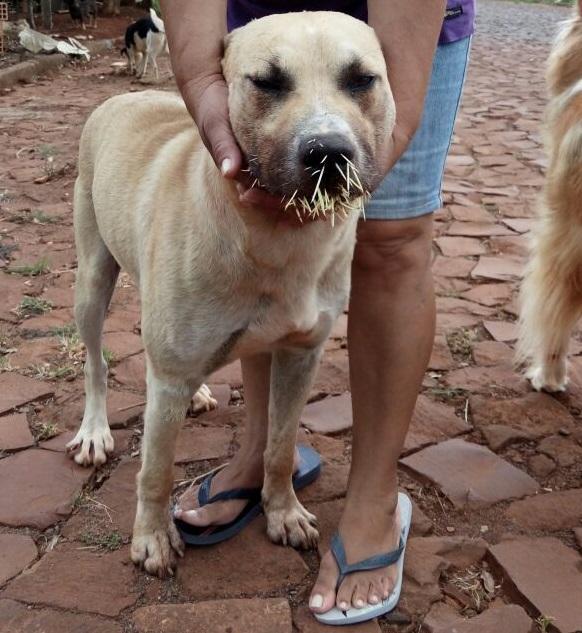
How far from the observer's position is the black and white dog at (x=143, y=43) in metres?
12.4

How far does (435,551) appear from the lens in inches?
107

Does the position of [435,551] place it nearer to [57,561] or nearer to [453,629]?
[453,629]

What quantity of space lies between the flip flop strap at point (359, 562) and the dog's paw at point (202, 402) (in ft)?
3.72

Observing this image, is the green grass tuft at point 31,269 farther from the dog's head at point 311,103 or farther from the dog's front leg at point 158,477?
the dog's head at point 311,103

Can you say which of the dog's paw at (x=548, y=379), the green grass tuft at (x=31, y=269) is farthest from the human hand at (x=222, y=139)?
the green grass tuft at (x=31, y=269)

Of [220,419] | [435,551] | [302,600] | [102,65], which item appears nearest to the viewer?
[302,600]

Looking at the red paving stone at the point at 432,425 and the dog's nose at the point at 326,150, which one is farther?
the red paving stone at the point at 432,425

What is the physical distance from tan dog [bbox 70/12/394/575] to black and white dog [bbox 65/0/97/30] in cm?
1411

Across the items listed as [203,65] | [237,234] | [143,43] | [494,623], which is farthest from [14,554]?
[143,43]

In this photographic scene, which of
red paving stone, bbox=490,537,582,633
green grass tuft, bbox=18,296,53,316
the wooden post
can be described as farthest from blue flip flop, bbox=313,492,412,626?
the wooden post

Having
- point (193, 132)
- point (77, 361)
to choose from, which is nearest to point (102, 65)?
point (77, 361)

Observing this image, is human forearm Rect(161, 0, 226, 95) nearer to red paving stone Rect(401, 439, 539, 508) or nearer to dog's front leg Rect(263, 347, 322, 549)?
dog's front leg Rect(263, 347, 322, 549)

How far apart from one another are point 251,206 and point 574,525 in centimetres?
171

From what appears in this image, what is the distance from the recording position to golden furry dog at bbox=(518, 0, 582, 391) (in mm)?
3293
